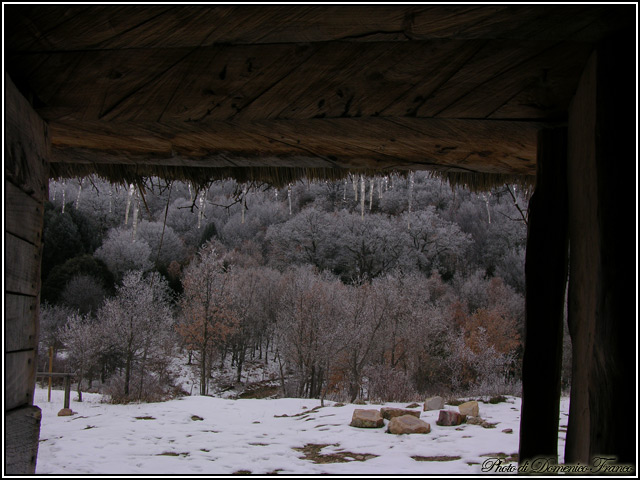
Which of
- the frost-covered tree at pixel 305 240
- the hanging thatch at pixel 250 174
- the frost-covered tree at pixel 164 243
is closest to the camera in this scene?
the hanging thatch at pixel 250 174

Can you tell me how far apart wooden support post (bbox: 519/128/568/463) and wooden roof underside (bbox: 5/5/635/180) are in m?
0.17

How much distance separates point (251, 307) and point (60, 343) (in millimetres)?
8321

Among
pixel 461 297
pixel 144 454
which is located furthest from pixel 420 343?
pixel 144 454

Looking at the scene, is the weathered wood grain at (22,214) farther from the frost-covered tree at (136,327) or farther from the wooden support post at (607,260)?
the frost-covered tree at (136,327)

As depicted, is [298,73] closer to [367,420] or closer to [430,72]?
[430,72]

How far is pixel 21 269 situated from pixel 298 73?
113 centimetres

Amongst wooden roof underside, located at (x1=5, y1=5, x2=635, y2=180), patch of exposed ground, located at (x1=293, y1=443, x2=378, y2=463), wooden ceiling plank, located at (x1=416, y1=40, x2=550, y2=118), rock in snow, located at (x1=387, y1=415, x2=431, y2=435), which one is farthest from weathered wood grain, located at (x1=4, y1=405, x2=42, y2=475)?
rock in snow, located at (x1=387, y1=415, x2=431, y2=435)

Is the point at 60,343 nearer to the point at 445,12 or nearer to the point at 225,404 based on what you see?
the point at 225,404

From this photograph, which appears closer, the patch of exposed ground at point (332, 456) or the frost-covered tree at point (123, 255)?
the patch of exposed ground at point (332, 456)

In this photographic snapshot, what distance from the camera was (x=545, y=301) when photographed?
1.73 meters

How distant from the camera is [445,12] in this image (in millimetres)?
1269

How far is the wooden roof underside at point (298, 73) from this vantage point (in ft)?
4.45

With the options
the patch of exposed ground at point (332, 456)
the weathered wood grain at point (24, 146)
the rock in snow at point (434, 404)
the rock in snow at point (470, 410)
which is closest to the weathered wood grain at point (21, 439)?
the weathered wood grain at point (24, 146)

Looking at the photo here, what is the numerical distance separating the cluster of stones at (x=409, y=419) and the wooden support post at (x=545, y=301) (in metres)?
4.37
